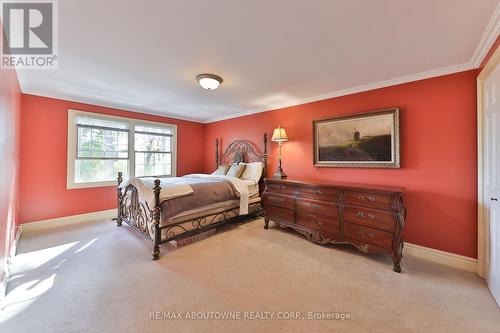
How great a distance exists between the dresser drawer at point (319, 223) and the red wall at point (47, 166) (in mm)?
4084

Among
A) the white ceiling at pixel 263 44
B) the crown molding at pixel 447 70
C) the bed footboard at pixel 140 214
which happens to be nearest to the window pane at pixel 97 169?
the bed footboard at pixel 140 214

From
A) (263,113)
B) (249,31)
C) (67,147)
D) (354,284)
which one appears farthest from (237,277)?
(67,147)

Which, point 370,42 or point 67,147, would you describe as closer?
point 370,42

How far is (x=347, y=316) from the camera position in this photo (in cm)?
163

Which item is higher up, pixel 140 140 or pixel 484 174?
pixel 140 140

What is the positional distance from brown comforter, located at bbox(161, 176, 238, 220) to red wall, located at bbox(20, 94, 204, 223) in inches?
98.4

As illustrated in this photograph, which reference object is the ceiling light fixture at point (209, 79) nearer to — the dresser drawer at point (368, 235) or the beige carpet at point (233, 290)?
the beige carpet at point (233, 290)

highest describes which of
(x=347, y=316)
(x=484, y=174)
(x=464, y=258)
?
(x=484, y=174)

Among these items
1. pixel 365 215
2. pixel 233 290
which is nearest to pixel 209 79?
pixel 233 290

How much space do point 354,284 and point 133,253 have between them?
8.90ft

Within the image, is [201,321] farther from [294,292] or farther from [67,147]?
[67,147]

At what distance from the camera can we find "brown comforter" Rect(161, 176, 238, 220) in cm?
273

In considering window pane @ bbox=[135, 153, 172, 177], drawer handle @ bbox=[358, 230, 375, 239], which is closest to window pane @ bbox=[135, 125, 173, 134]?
window pane @ bbox=[135, 153, 172, 177]

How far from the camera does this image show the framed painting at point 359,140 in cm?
286
